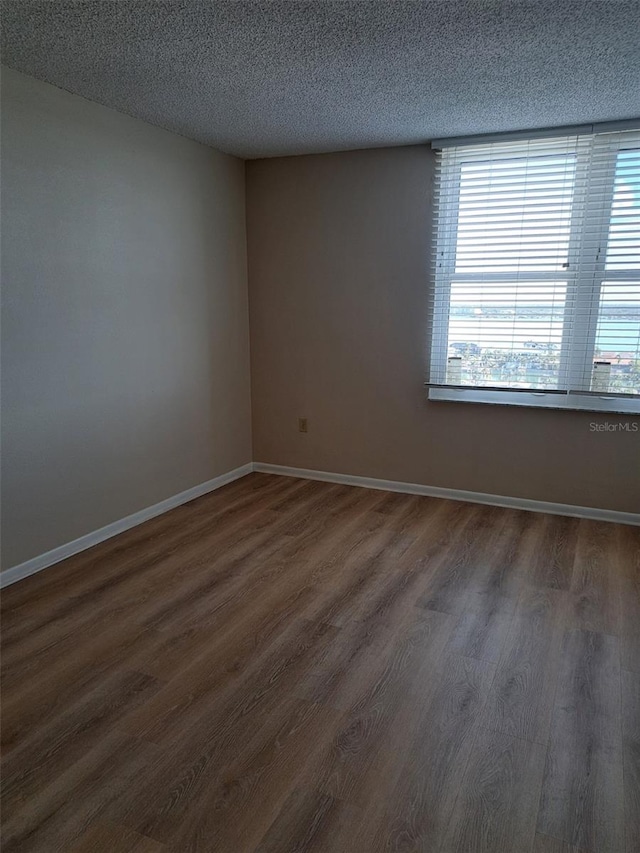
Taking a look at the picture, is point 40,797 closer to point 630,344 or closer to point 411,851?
point 411,851

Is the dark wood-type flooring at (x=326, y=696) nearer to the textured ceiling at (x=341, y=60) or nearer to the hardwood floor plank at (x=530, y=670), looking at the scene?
the hardwood floor plank at (x=530, y=670)

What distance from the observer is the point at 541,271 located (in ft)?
11.3

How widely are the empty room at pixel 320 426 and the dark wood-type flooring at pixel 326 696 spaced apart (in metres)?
0.01

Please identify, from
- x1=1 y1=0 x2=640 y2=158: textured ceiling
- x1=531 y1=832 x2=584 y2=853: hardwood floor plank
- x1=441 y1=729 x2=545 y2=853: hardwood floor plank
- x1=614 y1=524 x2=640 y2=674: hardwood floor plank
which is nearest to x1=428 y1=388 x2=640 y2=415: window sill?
x1=614 y1=524 x2=640 y2=674: hardwood floor plank

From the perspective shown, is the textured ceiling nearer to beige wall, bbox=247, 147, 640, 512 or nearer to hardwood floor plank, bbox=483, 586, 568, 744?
beige wall, bbox=247, 147, 640, 512

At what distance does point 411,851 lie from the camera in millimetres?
1393

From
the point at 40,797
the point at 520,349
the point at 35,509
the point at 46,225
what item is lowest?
the point at 40,797

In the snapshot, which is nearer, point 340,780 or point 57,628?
point 340,780

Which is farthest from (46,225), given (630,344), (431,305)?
(630,344)

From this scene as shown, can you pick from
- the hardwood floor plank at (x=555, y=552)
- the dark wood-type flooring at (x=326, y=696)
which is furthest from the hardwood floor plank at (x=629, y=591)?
the hardwood floor plank at (x=555, y=552)

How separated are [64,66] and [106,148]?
0.57 metres

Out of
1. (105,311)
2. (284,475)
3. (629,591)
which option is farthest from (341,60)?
(284,475)

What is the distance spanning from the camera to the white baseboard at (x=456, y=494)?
355 cm

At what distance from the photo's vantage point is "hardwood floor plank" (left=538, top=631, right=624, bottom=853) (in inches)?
57.6
